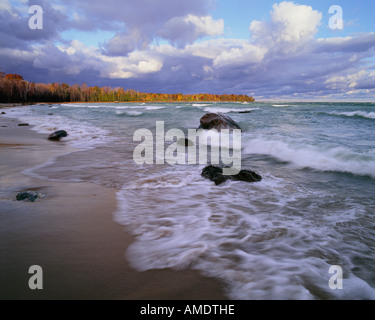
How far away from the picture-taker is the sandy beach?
1381mm

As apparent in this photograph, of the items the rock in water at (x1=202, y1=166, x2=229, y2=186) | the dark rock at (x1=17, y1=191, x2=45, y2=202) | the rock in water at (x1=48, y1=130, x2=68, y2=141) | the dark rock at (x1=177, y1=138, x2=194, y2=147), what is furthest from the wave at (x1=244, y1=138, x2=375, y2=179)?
the rock in water at (x1=48, y1=130, x2=68, y2=141)

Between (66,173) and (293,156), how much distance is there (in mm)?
5041

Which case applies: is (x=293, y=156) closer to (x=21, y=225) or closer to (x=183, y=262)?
(x=183, y=262)

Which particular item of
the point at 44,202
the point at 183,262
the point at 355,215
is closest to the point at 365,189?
the point at 355,215

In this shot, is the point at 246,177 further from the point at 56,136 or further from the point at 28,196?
the point at 56,136

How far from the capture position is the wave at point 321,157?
4.51 meters

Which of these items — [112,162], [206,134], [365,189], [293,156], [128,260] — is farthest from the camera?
[206,134]

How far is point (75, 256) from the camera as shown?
1.68m

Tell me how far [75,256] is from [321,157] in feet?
17.7

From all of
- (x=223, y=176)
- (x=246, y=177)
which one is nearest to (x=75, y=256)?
(x=223, y=176)

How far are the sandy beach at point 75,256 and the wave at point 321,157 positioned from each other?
4.26m

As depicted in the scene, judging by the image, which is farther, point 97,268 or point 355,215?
point 355,215

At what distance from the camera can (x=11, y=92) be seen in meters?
57.8

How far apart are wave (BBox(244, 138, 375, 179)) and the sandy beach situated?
426 cm
